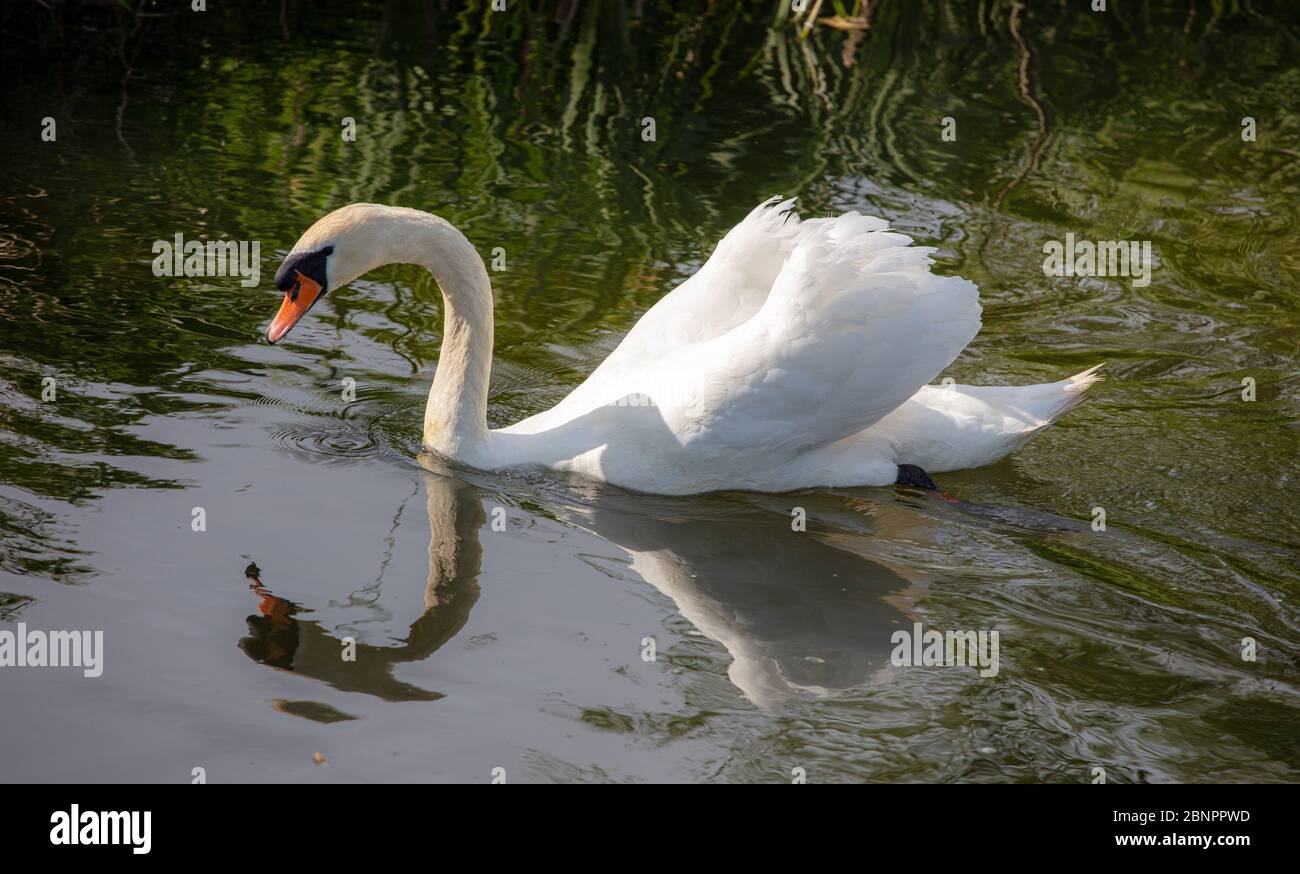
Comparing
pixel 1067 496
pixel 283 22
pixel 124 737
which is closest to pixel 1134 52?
pixel 283 22

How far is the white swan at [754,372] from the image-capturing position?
20.5ft

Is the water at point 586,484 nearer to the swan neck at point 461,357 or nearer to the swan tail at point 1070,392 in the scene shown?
the swan neck at point 461,357

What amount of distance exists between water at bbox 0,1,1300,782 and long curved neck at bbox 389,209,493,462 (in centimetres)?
17

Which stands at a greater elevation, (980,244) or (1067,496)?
(980,244)

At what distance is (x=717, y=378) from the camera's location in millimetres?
6246

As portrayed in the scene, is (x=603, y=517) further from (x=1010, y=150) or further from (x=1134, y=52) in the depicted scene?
(x=1134, y=52)

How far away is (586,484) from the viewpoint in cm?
651

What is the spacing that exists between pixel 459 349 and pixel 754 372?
140 centimetres

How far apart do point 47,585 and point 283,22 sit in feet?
35.4

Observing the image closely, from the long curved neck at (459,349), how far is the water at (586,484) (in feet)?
0.56

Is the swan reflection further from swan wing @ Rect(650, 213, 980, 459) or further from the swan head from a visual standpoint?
the swan head

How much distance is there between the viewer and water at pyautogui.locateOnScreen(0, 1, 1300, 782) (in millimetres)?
4730

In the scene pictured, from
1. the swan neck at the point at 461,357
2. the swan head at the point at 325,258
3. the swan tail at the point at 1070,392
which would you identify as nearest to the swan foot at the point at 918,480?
the swan tail at the point at 1070,392

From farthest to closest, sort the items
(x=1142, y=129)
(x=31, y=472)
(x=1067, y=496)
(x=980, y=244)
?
(x=1142, y=129)
(x=980, y=244)
(x=1067, y=496)
(x=31, y=472)
